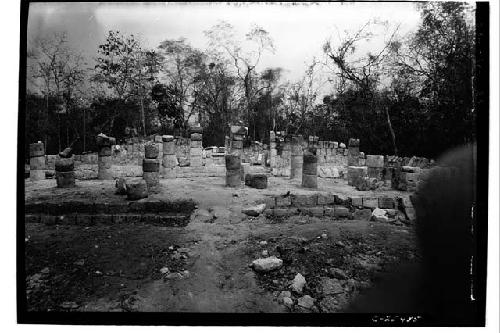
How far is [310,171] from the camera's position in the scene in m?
4.73

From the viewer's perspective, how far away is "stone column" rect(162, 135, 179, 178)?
15.1 feet

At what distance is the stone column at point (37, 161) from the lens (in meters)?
3.44

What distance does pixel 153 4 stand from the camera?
3.49 metres

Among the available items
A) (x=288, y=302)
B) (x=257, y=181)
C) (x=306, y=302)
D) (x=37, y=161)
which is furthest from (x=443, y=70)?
(x=37, y=161)

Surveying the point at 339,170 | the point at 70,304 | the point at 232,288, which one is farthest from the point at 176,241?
the point at 339,170

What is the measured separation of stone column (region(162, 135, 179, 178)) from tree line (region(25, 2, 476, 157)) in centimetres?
37

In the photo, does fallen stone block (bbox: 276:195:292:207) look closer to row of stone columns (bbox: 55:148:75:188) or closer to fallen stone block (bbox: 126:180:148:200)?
fallen stone block (bbox: 126:180:148:200)

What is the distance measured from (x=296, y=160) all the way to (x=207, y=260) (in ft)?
9.65

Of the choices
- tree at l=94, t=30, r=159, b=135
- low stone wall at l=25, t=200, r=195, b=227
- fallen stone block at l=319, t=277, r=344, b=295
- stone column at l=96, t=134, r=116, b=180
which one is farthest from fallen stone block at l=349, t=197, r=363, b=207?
stone column at l=96, t=134, r=116, b=180

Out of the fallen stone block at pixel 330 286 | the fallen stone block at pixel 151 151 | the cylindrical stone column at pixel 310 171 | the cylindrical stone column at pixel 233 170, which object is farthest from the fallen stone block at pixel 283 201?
the fallen stone block at pixel 151 151

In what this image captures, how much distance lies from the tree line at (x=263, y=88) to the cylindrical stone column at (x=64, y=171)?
165 millimetres

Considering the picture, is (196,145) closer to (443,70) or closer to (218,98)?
(218,98)

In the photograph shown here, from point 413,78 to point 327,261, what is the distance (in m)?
2.35

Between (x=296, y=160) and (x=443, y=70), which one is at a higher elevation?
(x=443, y=70)
